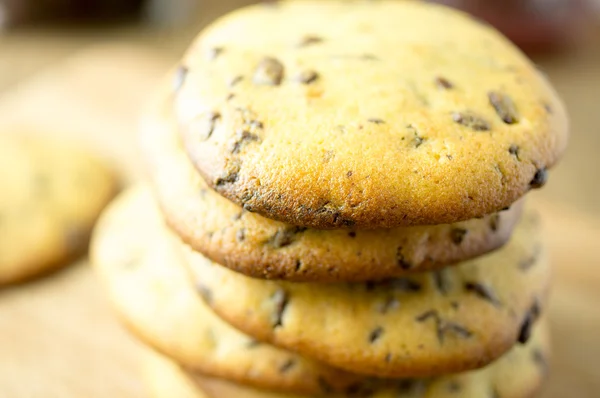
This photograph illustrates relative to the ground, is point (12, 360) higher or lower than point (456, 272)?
lower

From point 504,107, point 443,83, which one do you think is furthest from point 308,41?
point 504,107

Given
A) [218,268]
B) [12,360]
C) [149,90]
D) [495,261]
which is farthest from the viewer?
[149,90]

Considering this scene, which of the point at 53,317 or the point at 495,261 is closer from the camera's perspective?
the point at 495,261

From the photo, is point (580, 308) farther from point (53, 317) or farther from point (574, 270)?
point (53, 317)

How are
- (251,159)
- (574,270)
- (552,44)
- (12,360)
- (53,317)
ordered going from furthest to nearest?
(552,44)
(574,270)
(53,317)
(12,360)
(251,159)

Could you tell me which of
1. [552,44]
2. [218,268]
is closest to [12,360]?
[218,268]

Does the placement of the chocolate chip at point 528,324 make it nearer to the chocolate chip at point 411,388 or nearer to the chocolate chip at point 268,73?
the chocolate chip at point 411,388

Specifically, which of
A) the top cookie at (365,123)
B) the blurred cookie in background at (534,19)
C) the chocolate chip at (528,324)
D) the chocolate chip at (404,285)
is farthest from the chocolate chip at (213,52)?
the blurred cookie in background at (534,19)
